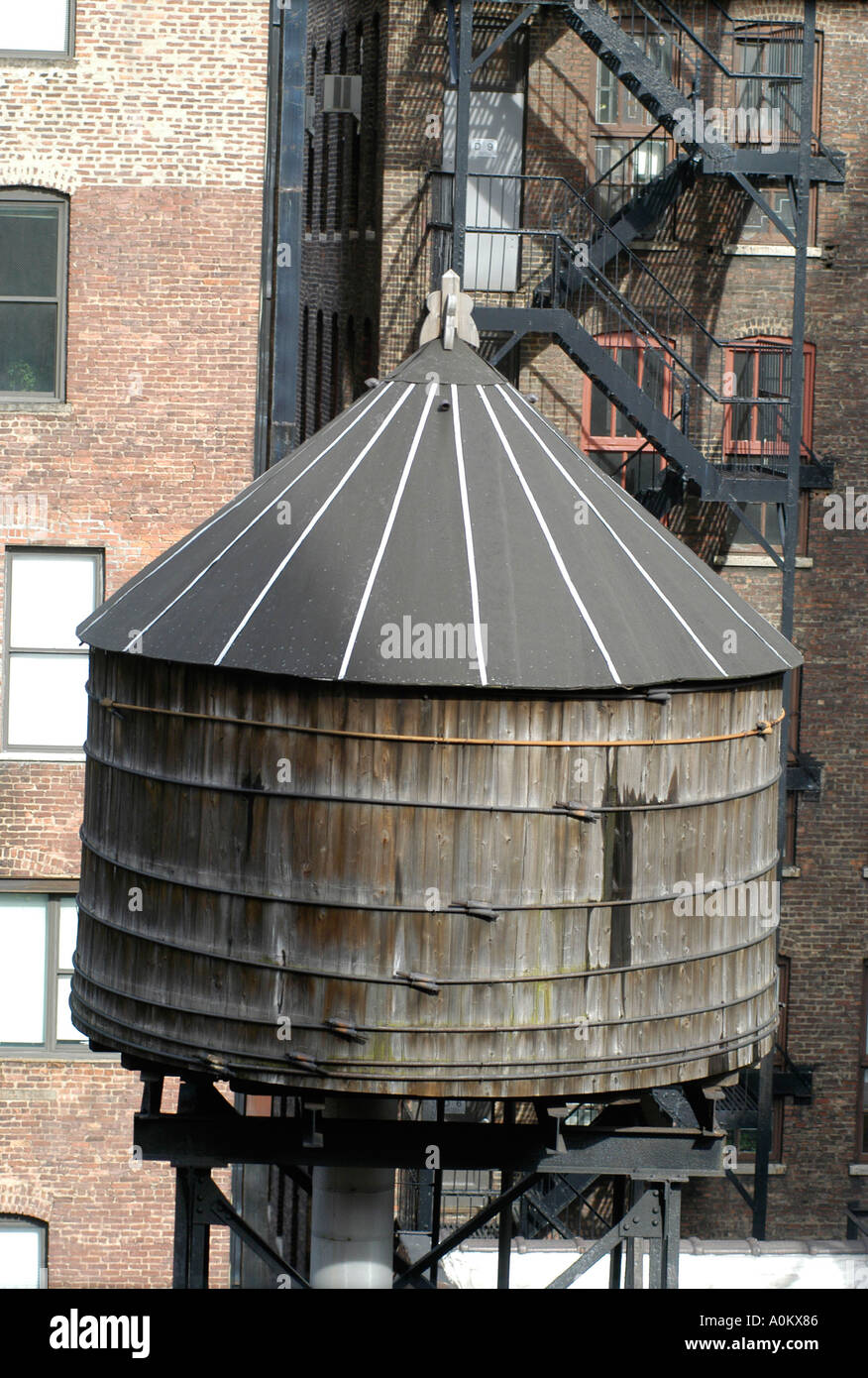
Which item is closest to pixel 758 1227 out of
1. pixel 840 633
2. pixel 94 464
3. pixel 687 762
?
pixel 840 633

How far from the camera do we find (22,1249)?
20.3m

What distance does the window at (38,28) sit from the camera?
63.7 feet

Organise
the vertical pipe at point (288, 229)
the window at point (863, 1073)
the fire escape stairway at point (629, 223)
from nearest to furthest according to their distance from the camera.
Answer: the vertical pipe at point (288, 229)
the fire escape stairway at point (629, 223)
the window at point (863, 1073)

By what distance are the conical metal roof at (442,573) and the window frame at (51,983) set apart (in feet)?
32.1

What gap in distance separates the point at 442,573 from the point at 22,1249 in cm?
1393

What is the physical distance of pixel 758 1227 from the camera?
24.5m

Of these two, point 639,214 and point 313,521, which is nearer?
point 313,521

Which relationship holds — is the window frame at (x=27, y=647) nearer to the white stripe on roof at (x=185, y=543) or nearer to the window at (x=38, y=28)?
the window at (x=38, y=28)

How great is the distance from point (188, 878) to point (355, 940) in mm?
1122

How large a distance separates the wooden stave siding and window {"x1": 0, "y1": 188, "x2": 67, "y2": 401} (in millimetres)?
10891

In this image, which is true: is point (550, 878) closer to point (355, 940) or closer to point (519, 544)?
point (355, 940)

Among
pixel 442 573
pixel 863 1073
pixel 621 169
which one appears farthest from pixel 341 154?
pixel 442 573

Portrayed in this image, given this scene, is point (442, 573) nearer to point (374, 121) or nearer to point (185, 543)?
point (185, 543)

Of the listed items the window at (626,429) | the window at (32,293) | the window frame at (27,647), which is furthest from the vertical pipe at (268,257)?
the window at (626,429)
